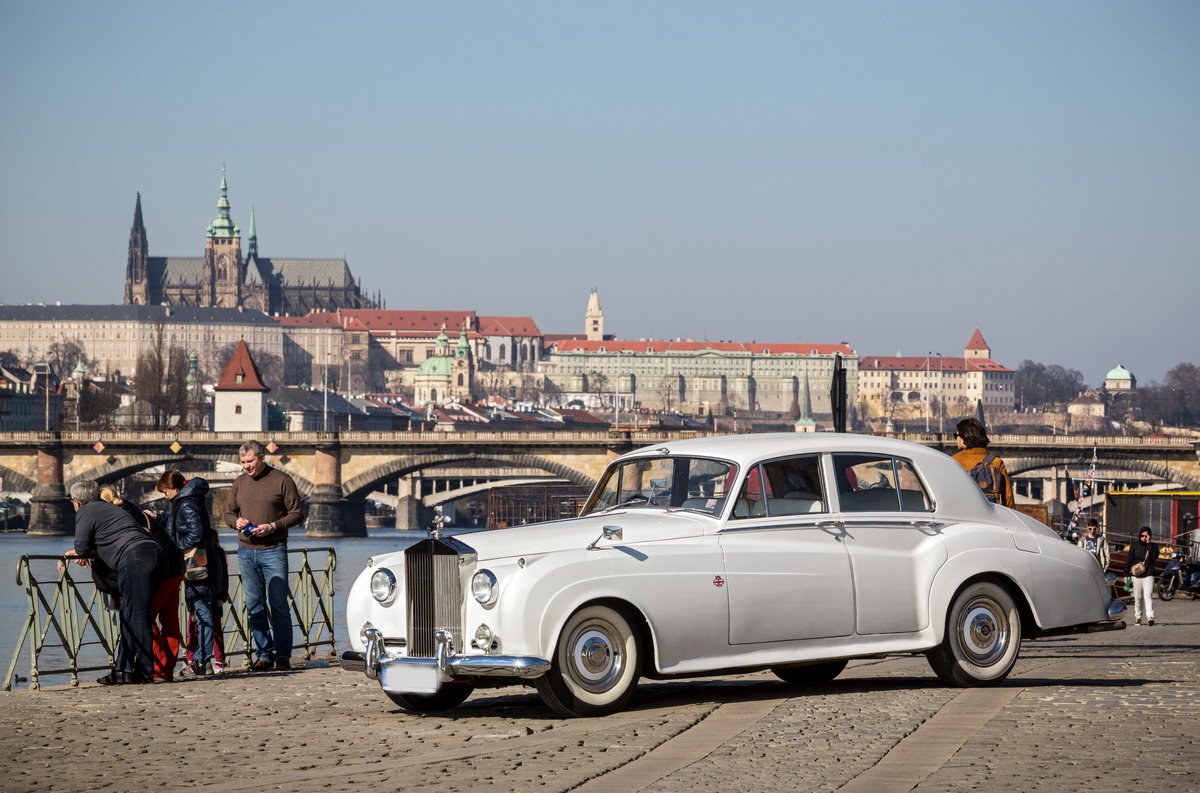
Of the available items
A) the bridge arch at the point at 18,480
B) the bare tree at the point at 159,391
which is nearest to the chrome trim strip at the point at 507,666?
the bridge arch at the point at 18,480

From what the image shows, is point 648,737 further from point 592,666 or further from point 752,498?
point 752,498

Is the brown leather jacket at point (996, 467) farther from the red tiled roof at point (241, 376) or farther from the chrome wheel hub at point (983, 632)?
the red tiled roof at point (241, 376)

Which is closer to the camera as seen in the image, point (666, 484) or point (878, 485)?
point (666, 484)

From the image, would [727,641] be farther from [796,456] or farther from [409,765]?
[409,765]

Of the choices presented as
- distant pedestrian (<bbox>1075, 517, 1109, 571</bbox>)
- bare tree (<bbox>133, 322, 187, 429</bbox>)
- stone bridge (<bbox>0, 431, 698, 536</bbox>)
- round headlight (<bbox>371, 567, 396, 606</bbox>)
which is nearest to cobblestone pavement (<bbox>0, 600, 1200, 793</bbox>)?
round headlight (<bbox>371, 567, 396, 606</bbox>)

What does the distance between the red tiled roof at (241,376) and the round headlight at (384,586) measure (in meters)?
104

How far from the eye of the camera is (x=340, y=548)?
77.0 meters

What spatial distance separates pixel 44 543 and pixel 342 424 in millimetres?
77305

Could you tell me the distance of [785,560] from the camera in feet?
32.1

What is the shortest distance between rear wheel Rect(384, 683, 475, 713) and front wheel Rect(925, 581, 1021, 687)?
237cm

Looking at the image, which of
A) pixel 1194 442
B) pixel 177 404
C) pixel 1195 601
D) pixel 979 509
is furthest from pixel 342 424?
pixel 979 509

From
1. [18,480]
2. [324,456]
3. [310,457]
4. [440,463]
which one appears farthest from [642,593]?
[18,480]

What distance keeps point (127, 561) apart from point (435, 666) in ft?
9.54

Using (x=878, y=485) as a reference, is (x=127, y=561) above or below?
below
